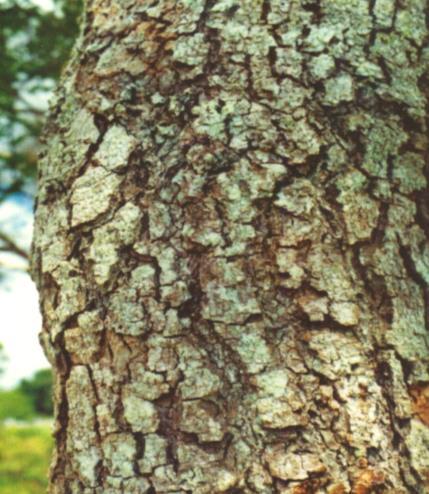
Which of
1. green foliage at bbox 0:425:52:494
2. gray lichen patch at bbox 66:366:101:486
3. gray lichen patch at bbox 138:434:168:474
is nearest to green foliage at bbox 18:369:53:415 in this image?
green foliage at bbox 0:425:52:494

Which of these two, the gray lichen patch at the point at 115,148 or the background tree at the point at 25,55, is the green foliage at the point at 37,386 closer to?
the background tree at the point at 25,55

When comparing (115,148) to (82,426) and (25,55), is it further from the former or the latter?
(25,55)

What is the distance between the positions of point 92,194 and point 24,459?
568cm

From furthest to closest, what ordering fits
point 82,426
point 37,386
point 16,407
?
point 37,386 → point 16,407 → point 82,426

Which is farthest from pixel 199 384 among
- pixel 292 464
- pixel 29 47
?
pixel 29 47

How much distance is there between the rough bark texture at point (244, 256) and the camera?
4.01 feet

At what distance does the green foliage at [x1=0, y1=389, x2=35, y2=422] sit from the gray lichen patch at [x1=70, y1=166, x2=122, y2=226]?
23.6ft

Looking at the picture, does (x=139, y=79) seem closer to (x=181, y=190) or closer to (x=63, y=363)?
(x=181, y=190)

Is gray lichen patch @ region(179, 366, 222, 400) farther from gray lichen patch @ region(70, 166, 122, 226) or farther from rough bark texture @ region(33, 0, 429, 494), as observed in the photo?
gray lichen patch @ region(70, 166, 122, 226)

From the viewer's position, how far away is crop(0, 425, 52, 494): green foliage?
236 inches

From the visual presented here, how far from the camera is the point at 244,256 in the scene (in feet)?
4.18

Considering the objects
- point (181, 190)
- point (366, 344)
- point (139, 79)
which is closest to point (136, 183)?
point (181, 190)

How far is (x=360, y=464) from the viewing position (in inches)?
47.3

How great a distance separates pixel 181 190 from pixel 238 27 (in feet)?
1.22
